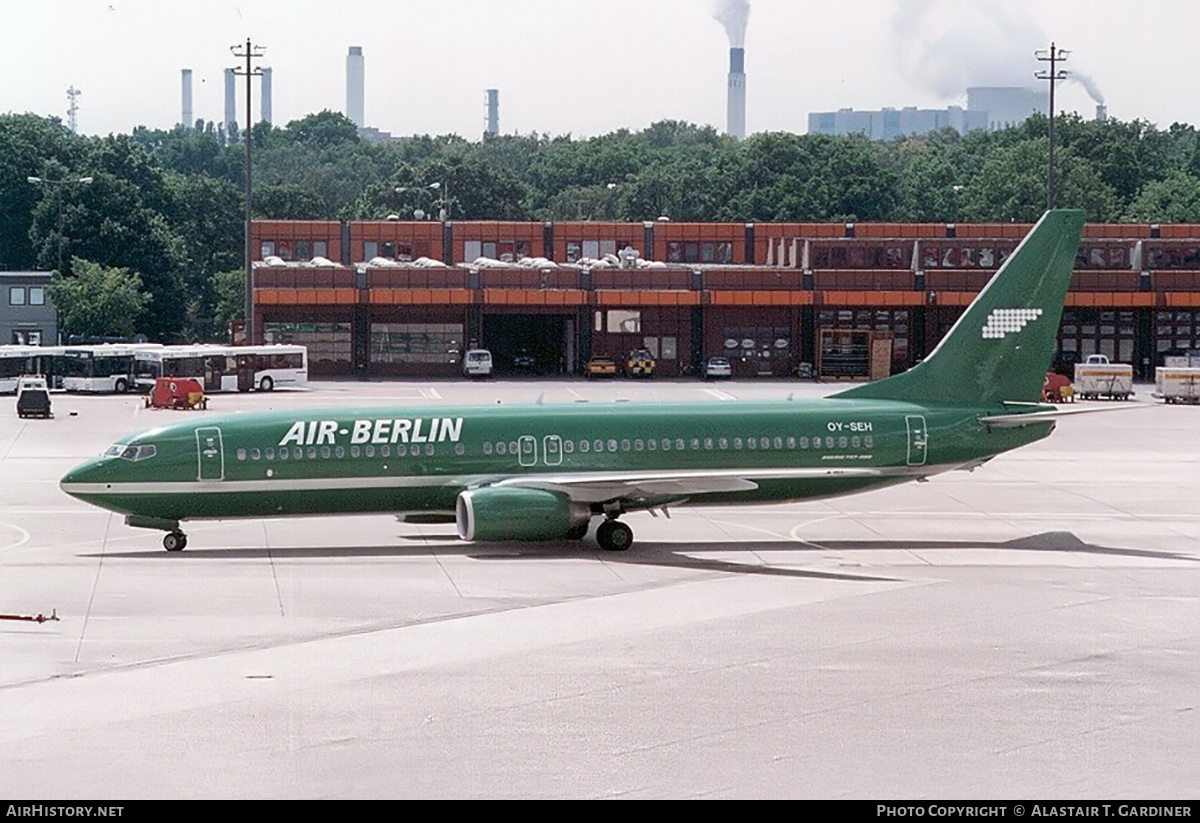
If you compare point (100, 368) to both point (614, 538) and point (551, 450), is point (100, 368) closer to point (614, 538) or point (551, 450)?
point (551, 450)

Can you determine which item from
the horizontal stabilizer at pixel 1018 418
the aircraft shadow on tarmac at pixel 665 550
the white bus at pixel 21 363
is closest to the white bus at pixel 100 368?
the white bus at pixel 21 363

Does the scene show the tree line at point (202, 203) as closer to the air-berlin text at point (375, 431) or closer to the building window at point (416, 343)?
the building window at point (416, 343)

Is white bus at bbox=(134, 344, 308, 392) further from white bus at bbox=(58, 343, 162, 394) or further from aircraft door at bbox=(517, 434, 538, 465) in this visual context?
aircraft door at bbox=(517, 434, 538, 465)

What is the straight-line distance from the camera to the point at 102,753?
2336 centimetres

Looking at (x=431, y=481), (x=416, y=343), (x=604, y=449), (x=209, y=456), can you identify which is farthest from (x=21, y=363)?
(x=604, y=449)

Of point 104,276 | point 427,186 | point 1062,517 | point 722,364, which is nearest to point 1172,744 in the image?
point 1062,517

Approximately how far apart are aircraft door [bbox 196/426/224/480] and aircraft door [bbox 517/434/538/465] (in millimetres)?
7375

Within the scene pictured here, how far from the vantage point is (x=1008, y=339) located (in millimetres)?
46594

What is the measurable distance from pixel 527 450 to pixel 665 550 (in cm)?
430

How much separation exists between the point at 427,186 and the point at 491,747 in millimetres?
177873

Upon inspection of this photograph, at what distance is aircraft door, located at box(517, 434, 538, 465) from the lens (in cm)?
4388

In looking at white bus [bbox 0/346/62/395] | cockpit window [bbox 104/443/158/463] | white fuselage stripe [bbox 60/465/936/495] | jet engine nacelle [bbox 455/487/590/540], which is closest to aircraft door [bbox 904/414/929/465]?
white fuselage stripe [bbox 60/465/936/495]

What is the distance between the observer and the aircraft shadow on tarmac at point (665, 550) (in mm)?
41156

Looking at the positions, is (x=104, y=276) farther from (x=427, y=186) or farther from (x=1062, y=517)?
(x=1062, y=517)
